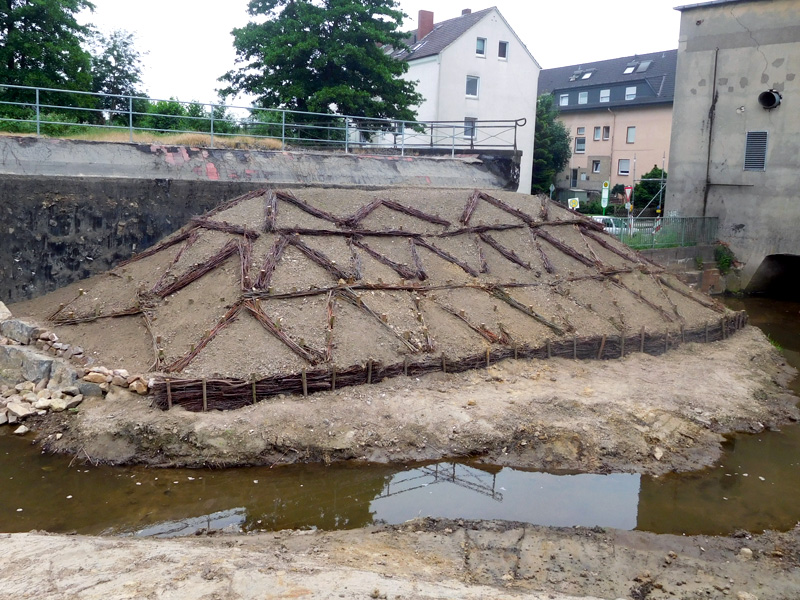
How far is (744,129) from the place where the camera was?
79.4 ft

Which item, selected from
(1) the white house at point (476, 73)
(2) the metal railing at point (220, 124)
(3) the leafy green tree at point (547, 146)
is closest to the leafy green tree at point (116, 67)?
(2) the metal railing at point (220, 124)

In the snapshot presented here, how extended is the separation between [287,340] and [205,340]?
4.24ft

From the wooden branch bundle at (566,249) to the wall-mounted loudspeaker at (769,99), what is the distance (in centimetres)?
1242

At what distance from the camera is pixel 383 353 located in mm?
11742

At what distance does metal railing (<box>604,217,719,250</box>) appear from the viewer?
22578mm

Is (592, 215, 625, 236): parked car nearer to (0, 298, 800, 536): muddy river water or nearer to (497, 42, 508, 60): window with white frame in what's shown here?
(0, 298, 800, 536): muddy river water

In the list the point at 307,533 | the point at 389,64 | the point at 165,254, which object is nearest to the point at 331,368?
the point at 307,533

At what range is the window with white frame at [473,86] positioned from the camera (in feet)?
117

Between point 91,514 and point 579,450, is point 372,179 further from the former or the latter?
point 91,514

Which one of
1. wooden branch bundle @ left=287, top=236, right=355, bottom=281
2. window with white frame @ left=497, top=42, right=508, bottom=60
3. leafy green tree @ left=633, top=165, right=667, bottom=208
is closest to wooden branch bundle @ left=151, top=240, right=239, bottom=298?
wooden branch bundle @ left=287, top=236, right=355, bottom=281

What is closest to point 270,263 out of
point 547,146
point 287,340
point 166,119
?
point 287,340

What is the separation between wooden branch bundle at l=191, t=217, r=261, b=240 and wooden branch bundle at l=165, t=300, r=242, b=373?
6.56ft

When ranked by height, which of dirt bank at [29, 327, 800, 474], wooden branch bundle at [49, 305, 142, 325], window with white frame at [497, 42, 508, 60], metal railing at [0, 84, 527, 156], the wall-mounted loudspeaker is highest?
window with white frame at [497, 42, 508, 60]

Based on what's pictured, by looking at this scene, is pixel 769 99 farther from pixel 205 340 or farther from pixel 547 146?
pixel 205 340
